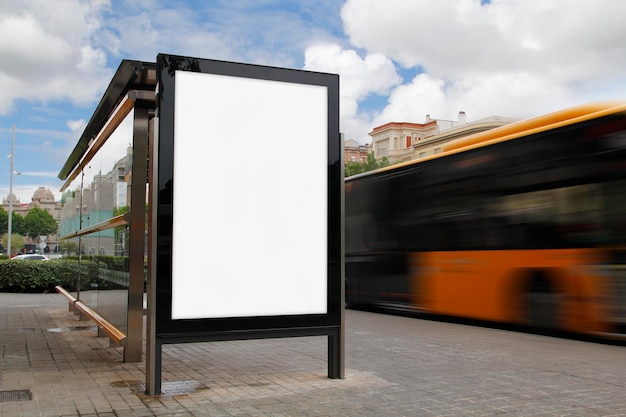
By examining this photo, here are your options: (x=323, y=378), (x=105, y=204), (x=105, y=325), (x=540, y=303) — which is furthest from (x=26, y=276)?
(x=323, y=378)

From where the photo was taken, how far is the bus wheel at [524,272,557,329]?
401 inches

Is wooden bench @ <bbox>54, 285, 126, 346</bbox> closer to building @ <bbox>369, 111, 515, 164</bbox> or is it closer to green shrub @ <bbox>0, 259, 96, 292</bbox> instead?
green shrub @ <bbox>0, 259, 96, 292</bbox>

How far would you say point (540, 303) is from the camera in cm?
1042

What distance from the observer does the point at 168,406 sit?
530cm

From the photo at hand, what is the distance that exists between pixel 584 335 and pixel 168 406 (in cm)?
688

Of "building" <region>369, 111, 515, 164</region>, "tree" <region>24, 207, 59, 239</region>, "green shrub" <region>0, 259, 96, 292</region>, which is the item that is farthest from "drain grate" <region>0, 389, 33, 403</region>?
"tree" <region>24, 207, 59, 239</region>

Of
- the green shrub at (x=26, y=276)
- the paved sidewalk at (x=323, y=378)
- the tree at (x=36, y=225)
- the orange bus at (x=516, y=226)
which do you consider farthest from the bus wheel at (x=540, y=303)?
the tree at (x=36, y=225)

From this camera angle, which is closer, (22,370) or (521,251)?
(22,370)

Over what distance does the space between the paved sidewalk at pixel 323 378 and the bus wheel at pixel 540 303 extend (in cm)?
33

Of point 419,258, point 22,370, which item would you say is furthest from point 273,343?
point 419,258

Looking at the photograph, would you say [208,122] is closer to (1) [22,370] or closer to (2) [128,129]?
(2) [128,129]

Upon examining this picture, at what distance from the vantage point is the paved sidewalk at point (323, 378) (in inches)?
208

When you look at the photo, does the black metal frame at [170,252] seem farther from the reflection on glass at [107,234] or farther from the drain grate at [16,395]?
the reflection on glass at [107,234]

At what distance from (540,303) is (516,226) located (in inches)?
50.0
